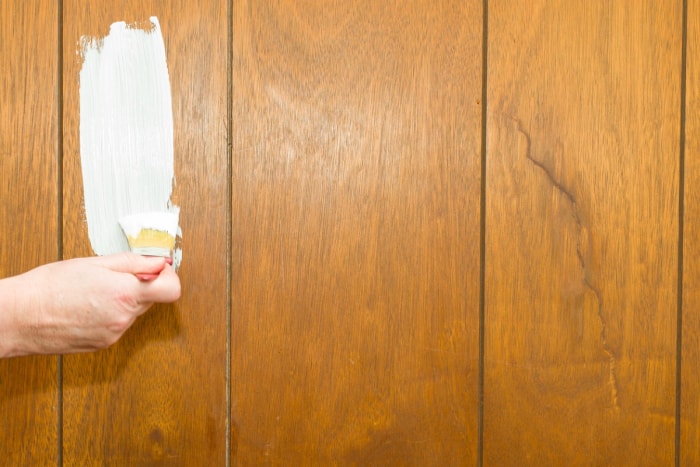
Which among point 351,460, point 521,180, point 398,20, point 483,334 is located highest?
point 398,20

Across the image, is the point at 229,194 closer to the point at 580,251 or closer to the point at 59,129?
the point at 59,129

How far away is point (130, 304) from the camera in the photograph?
41 centimetres

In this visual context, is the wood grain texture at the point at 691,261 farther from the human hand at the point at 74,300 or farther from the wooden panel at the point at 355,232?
the human hand at the point at 74,300

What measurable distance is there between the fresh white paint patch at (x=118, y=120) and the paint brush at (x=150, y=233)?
11 millimetres

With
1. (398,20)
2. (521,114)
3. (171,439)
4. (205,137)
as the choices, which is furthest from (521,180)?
(171,439)

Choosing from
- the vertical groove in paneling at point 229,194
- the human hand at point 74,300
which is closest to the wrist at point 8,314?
the human hand at point 74,300

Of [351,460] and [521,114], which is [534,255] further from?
[351,460]

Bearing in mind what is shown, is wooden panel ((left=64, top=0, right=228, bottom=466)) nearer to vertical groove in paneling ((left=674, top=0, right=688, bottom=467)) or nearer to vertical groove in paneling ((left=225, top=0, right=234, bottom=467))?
vertical groove in paneling ((left=225, top=0, right=234, bottom=467))

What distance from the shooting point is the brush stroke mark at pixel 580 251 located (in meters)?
0.46

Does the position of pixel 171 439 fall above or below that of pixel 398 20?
below

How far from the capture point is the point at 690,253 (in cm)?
48

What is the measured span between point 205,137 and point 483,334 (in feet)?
1.02

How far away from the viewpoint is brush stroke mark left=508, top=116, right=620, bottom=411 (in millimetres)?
464

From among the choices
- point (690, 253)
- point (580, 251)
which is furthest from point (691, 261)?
point (580, 251)
